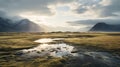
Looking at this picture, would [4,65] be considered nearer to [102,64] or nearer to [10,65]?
[10,65]

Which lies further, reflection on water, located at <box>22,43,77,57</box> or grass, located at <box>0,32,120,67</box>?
reflection on water, located at <box>22,43,77,57</box>

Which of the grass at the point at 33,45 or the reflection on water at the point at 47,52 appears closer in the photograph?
the grass at the point at 33,45

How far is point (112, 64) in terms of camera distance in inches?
1590

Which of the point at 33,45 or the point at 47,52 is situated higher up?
the point at 33,45

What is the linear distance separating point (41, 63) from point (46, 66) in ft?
8.78

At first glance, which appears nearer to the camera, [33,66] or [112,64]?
[33,66]

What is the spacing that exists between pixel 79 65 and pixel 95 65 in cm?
335

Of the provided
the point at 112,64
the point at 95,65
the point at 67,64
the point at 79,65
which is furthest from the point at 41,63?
the point at 112,64

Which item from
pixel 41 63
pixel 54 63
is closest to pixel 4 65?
pixel 41 63

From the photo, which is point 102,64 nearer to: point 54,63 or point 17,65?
point 54,63

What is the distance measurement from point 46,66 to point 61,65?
3.15 m

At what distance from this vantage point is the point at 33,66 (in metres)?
37.6

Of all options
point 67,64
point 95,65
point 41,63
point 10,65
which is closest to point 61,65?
point 67,64

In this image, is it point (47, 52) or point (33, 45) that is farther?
point (33, 45)
